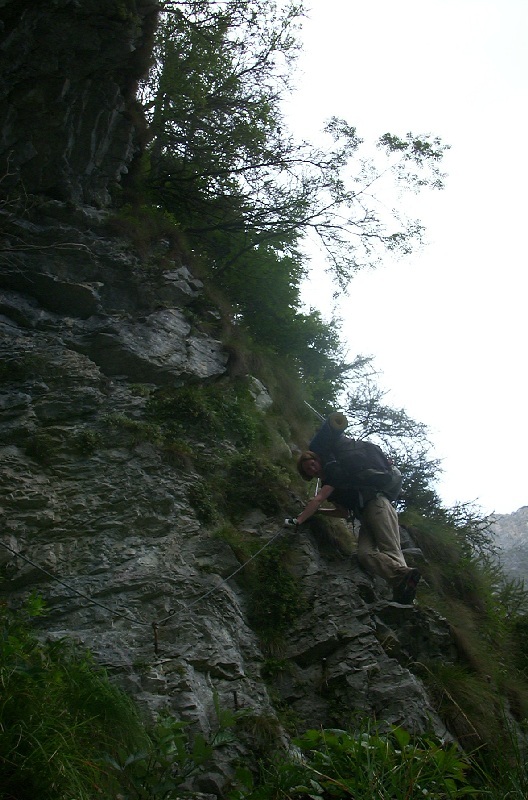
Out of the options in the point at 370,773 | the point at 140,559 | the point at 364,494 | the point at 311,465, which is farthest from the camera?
the point at 311,465

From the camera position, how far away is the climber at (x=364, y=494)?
7.57 metres

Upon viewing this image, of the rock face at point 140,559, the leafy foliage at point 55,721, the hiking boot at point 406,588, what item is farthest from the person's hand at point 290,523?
the leafy foliage at point 55,721

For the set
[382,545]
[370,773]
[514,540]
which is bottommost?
[370,773]

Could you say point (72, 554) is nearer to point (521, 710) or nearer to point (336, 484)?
point (336, 484)

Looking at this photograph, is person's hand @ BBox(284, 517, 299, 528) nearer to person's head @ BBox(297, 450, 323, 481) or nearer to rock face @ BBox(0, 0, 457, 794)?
rock face @ BBox(0, 0, 457, 794)

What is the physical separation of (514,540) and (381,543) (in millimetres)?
13585

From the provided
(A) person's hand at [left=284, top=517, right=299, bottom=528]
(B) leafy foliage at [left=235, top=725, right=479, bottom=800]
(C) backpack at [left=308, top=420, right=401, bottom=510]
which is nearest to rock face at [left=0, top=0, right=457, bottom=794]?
(A) person's hand at [left=284, top=517, right=299, bottom=528]

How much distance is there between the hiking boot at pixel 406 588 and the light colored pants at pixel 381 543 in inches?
2.0

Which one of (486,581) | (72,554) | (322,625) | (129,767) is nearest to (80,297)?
(72,554)

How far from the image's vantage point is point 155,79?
1309 centimetres

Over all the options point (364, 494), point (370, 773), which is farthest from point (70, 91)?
point (370, 773)

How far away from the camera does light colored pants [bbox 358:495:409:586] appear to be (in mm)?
7461

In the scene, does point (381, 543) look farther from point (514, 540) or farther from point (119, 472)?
point (514, 540)

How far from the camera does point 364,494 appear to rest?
8.05 metres
